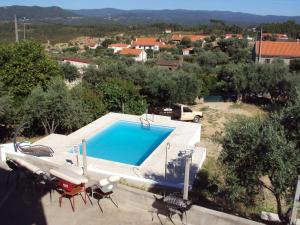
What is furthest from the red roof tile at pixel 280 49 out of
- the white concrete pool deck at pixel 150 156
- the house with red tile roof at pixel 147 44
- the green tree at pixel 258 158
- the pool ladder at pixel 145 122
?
the green tree at pixel 258 158

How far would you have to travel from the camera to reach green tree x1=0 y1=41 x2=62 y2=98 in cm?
1977

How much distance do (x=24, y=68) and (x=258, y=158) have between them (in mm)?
17082

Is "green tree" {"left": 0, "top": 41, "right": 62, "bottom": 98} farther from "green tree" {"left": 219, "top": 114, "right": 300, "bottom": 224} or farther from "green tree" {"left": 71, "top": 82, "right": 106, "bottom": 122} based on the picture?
→ "green tree" {"left": 219, "top": 114, "right": 300, "bottom": 224}

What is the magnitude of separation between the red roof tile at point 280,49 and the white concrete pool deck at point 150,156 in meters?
41.4

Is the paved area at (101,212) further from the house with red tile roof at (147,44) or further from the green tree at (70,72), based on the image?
the house with red tile roof at (147,44)

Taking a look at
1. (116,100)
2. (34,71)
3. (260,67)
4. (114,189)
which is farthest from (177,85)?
(114,189)

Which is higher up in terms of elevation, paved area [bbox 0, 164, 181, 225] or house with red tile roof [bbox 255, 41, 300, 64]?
house with red tile roof [bbox 255, 41, 300, 64]

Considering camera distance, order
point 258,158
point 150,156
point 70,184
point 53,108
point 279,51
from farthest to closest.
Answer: point 279,51, point 53,108, point 150,156, point 70,184, point 258,158

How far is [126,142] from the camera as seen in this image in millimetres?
16734

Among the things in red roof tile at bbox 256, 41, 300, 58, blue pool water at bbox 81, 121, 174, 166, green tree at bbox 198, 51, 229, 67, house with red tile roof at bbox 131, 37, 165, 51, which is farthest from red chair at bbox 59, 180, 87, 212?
house with red tile roof at bbox 131, 37, 165, 51

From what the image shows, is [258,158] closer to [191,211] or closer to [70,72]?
[191,211]

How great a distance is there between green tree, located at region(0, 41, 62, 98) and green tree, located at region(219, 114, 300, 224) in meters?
15.7

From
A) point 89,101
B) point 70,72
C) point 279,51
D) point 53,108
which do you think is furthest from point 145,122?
point 279,51

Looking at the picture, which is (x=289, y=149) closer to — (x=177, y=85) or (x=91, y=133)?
(x=91, y=133)
